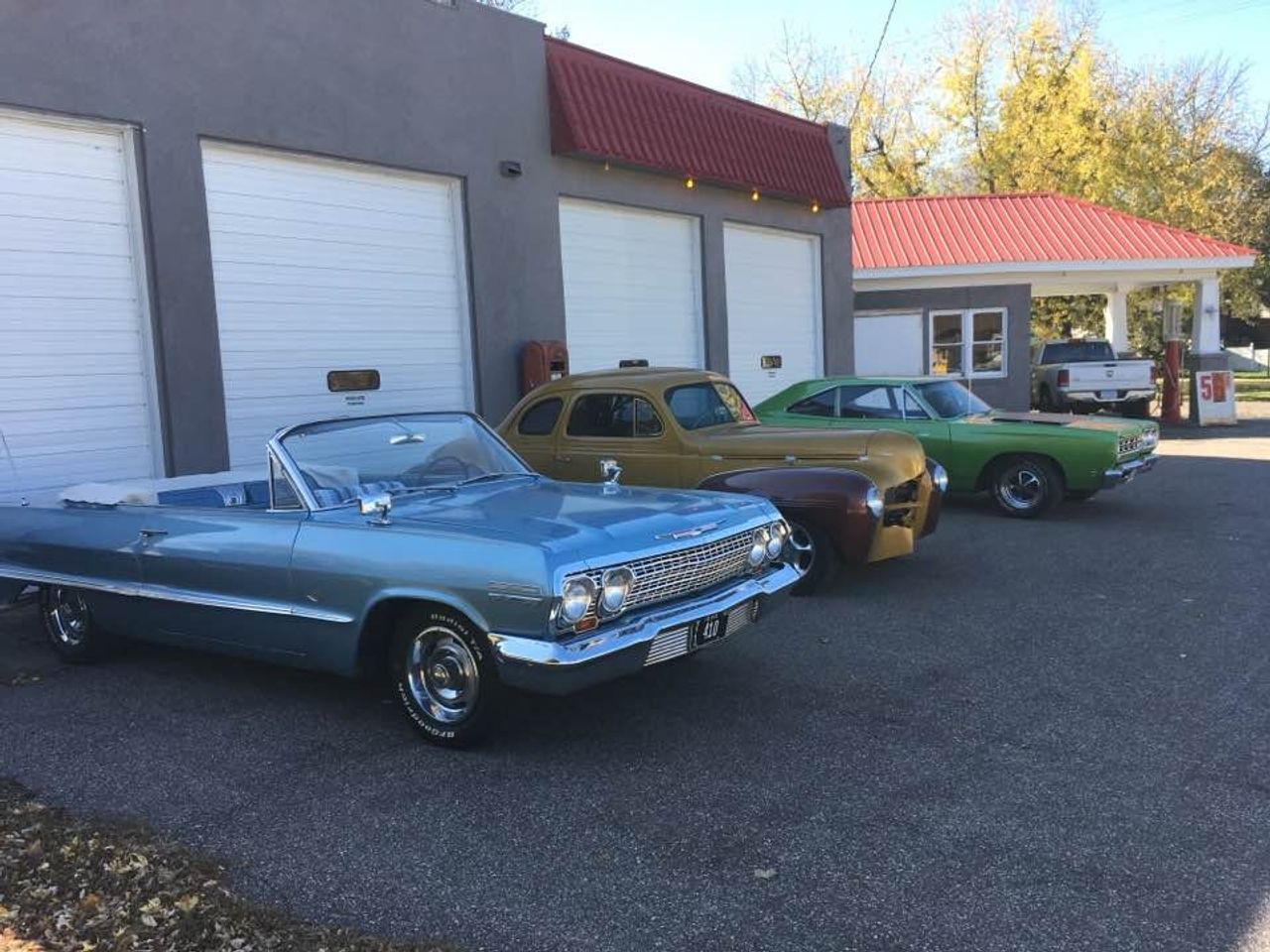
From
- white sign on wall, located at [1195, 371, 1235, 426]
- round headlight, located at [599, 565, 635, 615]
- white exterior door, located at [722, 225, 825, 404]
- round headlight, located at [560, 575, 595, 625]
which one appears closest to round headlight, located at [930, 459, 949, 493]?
round headlight, located at [599, 565, 635, 615]

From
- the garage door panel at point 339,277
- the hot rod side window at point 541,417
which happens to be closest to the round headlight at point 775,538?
the hot rod side window at point 541,417

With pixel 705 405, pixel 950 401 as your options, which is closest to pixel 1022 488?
pixel 950 401

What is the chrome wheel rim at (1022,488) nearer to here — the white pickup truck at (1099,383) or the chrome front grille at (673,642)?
the chrome front grille at (673,642)

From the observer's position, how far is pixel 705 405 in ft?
26.9

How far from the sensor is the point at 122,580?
17.7ft

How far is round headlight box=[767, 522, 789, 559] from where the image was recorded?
5.17 m

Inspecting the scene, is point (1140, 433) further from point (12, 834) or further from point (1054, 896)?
point (12, 834)

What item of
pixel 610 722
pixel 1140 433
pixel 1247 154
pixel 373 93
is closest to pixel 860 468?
pixel 610 722

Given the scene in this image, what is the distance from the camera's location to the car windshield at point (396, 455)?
16.5ft

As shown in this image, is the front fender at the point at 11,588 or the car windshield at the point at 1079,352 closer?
the front fender at the point at 11,588

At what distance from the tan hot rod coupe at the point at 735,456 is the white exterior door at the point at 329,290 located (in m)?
2.22

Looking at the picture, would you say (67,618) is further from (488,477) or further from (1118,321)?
(1118,321)

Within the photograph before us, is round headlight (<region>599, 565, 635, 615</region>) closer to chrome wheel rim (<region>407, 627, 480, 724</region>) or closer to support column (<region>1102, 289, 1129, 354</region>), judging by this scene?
chrome wheel rim (<region>407, 627, 480, 724</region>)

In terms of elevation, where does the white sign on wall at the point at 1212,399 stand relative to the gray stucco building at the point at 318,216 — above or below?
below
